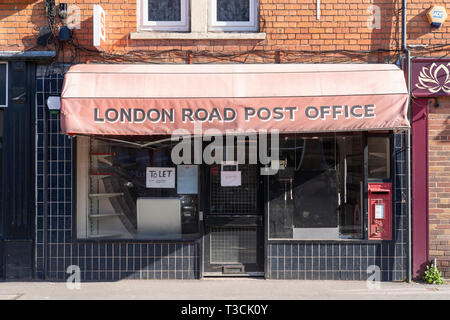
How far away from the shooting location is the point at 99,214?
292 inches

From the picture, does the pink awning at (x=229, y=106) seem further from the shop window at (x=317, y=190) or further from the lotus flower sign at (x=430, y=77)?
the shop window at (x=317, y=190)

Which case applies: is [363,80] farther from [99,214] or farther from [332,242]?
[99,214]

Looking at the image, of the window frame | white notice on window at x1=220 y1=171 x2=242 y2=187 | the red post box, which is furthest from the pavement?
white notice on window at x1=220 y1=171 x2=242 y2=187

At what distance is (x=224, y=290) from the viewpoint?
268 inches

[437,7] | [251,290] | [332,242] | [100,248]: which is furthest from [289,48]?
[100,248]

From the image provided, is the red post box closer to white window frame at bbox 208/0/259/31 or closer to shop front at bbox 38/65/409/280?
shop front at bbox 38/65/409/280

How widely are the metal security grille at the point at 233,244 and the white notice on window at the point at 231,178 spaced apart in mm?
696

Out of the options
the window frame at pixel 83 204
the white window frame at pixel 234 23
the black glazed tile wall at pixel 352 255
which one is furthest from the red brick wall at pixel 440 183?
the window frame at pixel 83 204

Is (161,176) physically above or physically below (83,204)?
above

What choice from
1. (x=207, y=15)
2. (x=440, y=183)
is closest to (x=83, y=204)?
(x=207, y=15)

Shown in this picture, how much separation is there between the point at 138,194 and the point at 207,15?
2.99 m

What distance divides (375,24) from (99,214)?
519cm

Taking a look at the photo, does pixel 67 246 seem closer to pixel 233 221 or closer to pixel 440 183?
pixel 233 221

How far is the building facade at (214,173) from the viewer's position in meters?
7.19
